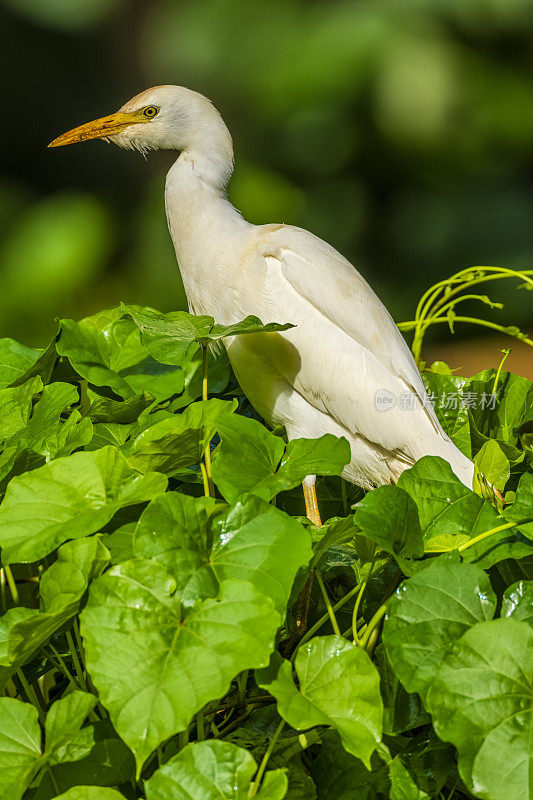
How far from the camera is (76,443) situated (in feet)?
1.45

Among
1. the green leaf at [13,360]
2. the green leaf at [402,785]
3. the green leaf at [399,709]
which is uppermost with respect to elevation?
the green leaf at [13,360]

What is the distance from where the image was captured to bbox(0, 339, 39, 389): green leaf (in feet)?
2.03

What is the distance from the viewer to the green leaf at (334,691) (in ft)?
0.98

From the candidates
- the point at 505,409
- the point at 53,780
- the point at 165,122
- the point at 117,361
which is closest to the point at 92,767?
the point at 53,780

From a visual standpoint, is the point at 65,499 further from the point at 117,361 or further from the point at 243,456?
the point at 117,361

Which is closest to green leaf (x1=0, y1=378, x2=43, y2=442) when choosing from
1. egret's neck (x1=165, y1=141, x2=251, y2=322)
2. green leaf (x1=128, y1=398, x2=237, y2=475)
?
green leaf (x1=128, y1=398, x2=237, y2=475)

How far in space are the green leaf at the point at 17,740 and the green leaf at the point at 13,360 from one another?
0.32 m

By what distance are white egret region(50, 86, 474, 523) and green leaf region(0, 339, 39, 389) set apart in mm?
260

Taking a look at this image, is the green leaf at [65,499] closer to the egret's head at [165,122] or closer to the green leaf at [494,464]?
the green leaf at [494,464]

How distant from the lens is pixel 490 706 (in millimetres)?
292

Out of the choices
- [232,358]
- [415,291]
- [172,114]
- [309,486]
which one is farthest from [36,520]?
[415,291]

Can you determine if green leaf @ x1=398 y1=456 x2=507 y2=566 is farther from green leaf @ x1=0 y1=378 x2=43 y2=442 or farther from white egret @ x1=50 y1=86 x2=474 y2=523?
white egret @ x1=50 y1=86 x2=474 y2=523

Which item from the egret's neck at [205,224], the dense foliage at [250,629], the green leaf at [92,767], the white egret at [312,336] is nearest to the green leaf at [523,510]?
the dense foliage at [250,629]

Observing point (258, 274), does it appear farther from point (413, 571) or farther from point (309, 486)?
point (413, 571)
